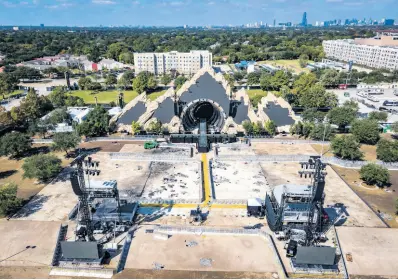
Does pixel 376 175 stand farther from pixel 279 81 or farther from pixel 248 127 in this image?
pixel 279 81

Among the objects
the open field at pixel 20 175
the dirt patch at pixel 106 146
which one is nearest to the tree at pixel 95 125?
the dirt patch at pixel 106 146

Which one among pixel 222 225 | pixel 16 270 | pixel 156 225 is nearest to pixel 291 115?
pixel 222 225

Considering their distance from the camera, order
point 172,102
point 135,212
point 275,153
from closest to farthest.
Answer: point 135,212
point 275,153
point 172,102

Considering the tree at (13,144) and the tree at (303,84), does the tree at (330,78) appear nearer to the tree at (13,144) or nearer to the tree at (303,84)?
the tree at (303,84)

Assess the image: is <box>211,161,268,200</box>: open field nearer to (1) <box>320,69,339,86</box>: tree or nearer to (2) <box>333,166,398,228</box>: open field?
(2) <box>333,166,398,228</box>: open field

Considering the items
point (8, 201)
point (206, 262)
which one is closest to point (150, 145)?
point (8, 201)

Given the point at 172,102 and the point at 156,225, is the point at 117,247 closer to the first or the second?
the point at 156,225
